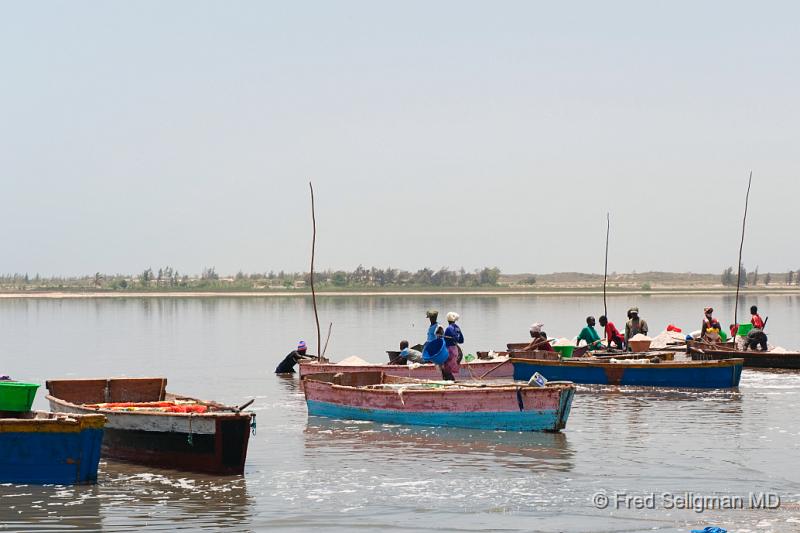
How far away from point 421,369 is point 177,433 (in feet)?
42.2

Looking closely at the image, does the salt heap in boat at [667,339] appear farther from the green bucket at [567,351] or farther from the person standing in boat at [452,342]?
the person standing in boat at [452,342]

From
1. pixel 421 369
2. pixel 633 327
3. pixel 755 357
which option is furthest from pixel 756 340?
pixel 421 369

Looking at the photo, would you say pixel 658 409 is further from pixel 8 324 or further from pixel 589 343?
pixel 8 324

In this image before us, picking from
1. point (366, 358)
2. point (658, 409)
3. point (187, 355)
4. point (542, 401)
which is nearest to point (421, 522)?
point (542, 401)

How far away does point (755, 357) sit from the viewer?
3319 centimetres

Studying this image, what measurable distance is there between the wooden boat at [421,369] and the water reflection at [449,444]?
5478 millimetres

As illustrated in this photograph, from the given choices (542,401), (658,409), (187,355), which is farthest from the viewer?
(187,355)

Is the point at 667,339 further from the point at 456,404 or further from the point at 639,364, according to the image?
the point at 456,404

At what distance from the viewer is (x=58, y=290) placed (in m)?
150

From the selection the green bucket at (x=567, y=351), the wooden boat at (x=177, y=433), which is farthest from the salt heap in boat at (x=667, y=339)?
the wooden boat at (x=177, y=433)

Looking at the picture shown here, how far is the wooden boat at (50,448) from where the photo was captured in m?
15.9

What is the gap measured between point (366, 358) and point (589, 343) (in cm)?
1260

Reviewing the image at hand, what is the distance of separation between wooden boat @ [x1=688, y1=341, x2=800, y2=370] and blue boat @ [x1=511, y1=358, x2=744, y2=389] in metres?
3.61

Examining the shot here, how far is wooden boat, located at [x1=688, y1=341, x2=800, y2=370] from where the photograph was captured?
33.1 meters
